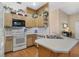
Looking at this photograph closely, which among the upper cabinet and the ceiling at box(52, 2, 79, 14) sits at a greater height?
the ceiling at box(52, 2, 79, 14)

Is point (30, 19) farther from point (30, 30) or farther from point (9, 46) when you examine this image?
point (9, 46)

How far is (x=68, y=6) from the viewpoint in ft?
5.62

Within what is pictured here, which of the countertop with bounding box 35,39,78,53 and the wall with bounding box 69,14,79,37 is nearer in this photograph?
the countertop with bounding box 35,39,78,53

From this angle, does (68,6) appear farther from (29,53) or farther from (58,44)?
(29,53)

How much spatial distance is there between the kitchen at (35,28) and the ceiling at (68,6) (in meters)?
0.01

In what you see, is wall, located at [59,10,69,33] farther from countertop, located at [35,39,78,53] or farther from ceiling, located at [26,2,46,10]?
ceiling, located at [26,2,46,10]

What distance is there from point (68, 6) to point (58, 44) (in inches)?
21.5

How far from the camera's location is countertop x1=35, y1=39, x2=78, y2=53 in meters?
1.55

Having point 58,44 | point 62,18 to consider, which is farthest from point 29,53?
point 62,18

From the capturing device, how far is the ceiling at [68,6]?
169cm

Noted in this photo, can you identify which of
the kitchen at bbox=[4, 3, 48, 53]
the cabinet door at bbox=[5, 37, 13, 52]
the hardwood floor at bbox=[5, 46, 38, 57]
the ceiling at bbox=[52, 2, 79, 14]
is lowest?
the hardwood floor at bbox=[5, 46, 38, 57]

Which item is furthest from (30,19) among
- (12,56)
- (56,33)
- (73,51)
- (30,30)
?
(73,51)

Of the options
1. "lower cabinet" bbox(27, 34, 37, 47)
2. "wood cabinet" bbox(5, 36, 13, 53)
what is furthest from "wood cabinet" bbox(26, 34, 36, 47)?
"wood cabinet" bbox(5, 36, 13, 53)

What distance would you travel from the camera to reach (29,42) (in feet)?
5.61
